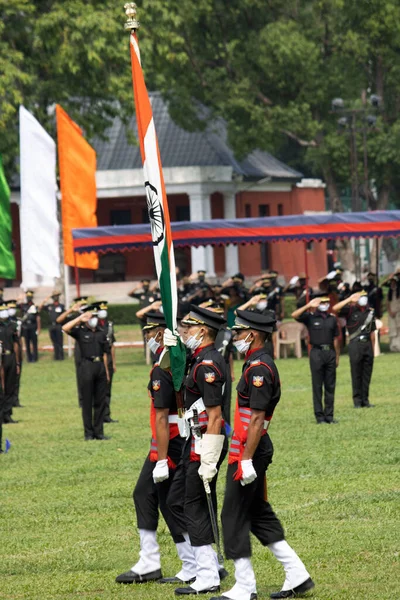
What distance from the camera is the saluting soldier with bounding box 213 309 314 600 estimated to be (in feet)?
29.6

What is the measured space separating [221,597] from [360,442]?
28.2 ft

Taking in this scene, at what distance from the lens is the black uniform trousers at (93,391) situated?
63.4ft

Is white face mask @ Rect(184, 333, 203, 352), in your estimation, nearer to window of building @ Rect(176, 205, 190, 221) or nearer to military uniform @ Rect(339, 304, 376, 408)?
military uniform @ Rect(339, 304, 376, 408)

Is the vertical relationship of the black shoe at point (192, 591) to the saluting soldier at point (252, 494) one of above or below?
below

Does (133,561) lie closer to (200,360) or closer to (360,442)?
(200,360)

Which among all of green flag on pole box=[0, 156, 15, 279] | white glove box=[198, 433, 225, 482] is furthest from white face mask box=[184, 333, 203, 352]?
green flag on pole box=[0, 156, 15, 279]

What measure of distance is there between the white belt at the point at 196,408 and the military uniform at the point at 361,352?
12.4 m

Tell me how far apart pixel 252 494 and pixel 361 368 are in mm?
12887

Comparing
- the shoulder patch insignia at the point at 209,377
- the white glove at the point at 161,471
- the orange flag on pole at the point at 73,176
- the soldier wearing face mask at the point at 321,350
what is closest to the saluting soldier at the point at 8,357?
the soldier wearing face mask at the point at 321,350

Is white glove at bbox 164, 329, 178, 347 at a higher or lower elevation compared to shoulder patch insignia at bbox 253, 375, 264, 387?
higher

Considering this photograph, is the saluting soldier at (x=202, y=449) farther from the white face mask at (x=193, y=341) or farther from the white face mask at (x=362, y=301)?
the white face mask at (x=362, y=301)

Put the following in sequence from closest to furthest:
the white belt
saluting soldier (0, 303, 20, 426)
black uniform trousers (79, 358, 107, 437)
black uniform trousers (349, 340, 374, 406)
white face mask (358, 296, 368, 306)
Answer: the white belt
black uniform trousers (79, 358, 107, 437)
black uniform trousers (349, 340, 374, 406)
white face mask (358, 296, 368, 306)
saluting soldier (0, 303, 20, 426)

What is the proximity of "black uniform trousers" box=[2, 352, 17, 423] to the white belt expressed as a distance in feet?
44.4

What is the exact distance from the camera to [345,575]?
996 cm
